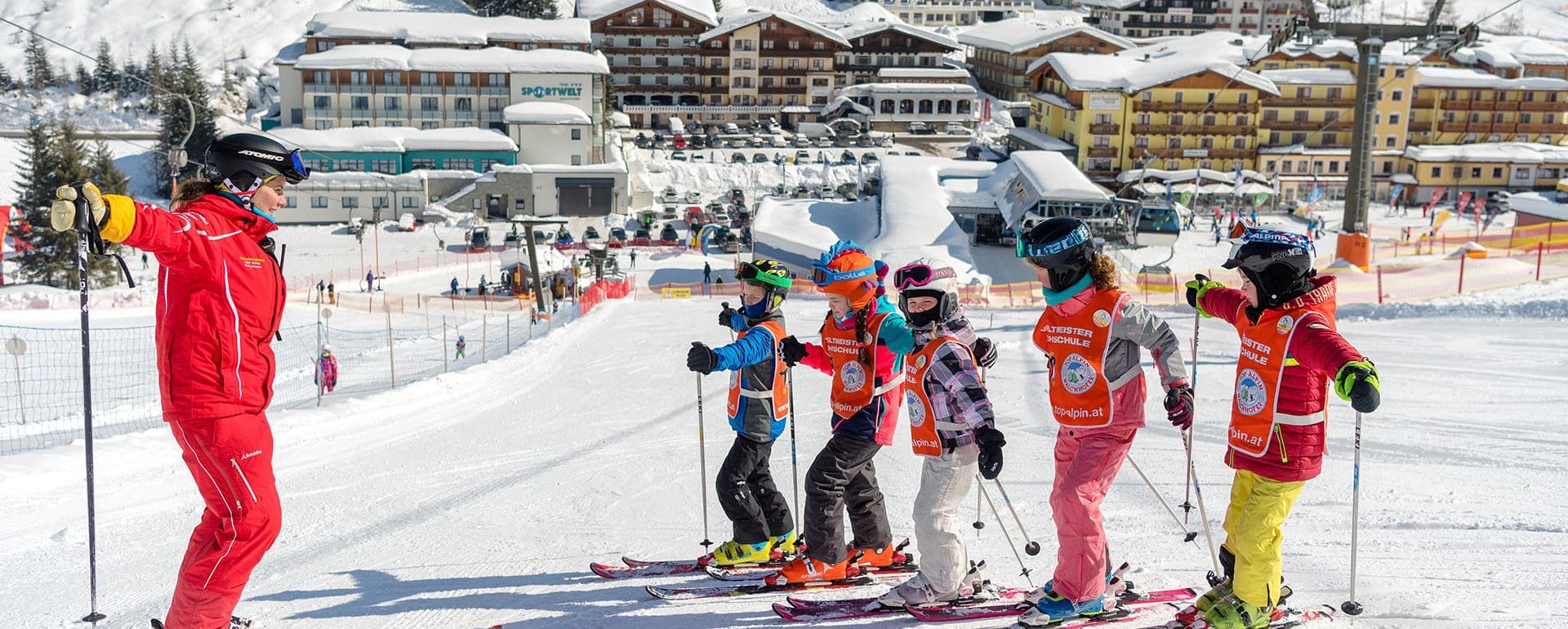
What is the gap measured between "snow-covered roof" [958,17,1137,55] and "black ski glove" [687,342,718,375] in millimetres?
69135

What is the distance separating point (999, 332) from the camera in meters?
17.3

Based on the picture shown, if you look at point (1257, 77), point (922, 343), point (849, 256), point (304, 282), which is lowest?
point (304, 282)

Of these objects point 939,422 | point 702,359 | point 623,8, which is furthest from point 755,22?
point 939,422

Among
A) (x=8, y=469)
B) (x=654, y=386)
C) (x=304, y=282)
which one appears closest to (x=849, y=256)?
(x=8, y=469)

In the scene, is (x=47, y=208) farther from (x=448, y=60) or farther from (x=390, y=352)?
(x=390, y=352)

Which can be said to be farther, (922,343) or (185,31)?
(185,31)

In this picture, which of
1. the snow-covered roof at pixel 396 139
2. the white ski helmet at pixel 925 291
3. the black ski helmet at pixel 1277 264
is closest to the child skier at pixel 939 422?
the white ski helmet at pixel 925 291

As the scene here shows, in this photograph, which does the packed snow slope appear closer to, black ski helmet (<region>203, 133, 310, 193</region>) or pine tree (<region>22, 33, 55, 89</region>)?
black ski helmet (<region>203, 133, 310, 193</region>)

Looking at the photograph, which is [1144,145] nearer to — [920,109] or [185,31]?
[920,109]

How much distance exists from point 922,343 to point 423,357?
13922mm

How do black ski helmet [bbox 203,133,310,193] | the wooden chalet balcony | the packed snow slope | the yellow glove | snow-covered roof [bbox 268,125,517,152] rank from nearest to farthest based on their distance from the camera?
1. the yellow glove
2. black ski helmet [bbox 203,133,310,193]
3. the packed snow slope
4. snow-covered roof [bbox 268,125,517,152]
5. the wooden chalet balcony

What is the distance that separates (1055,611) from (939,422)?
0.92 metres

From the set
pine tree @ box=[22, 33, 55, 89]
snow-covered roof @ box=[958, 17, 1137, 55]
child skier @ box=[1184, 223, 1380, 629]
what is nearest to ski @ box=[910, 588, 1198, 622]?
child skier @ box=[1184, 223, 1380, 629]

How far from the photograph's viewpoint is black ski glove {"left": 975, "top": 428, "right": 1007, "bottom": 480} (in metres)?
4.64
